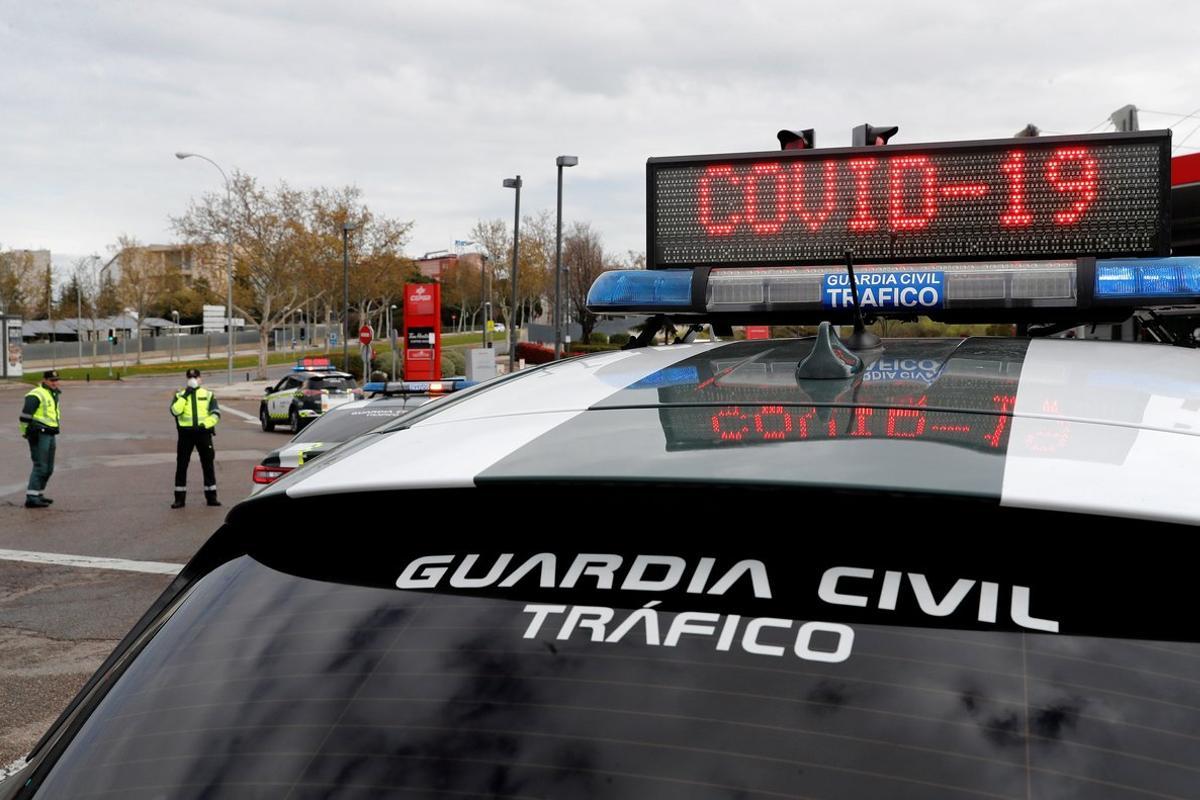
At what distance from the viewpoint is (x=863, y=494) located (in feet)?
4.39

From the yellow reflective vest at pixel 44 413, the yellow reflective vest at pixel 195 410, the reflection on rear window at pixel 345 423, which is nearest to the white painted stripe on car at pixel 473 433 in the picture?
the reflection on rear window at pixel 345 423

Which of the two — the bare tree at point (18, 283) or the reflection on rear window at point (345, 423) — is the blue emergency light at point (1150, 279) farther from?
the bare tree at point (18, 283)

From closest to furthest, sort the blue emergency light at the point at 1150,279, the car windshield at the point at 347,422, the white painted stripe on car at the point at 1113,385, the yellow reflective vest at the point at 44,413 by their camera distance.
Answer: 1. the white painted stripe on car at the point at 1113,385
2. the blue emergency light at the point at 1150,279
3. the car windshield at the point at 347,422
4. the yellow reflective vest at the point at 44,413

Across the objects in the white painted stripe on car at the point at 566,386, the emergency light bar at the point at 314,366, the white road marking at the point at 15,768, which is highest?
the white painted stripe on car at the point at 566,386

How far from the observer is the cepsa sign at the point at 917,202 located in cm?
429

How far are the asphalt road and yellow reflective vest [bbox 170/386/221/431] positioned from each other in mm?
1031

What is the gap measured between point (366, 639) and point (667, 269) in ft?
10.6

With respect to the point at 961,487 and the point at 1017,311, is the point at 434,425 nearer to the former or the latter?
the point at 961,487

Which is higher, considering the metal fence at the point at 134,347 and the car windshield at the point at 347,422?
the car windshield at the point at 347,422

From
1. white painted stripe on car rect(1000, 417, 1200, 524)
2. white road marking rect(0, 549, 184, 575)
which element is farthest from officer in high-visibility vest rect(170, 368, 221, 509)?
white painted stripe on car rect(1000, 417, 1200, 524)

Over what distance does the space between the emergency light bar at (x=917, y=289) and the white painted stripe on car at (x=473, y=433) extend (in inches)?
65.4

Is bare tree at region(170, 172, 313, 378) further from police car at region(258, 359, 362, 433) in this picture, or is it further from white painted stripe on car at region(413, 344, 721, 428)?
white painted stripe on car at region(413, 344, 721, 428)

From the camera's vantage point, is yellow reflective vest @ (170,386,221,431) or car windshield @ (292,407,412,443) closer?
car windshield @ (292,407,412,443)

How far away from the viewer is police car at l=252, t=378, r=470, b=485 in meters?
12.0
